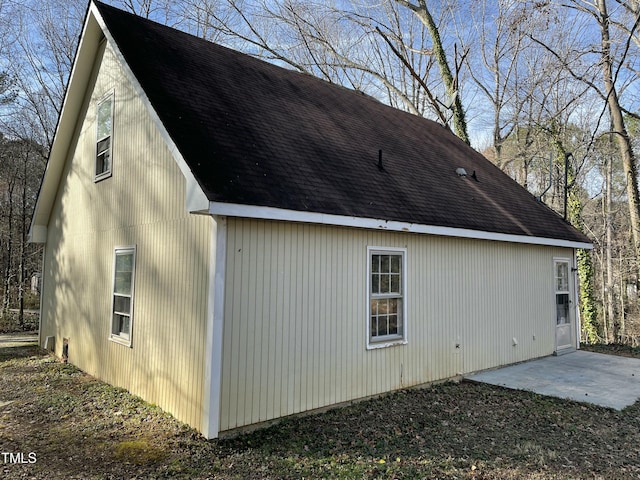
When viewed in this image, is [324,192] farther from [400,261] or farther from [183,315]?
[183,315]

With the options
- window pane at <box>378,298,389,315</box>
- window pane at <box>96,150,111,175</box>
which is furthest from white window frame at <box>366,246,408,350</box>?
window pane at <box>96,150,111,175</box>

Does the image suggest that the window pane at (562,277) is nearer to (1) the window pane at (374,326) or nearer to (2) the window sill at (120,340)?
(1) the window pane at (374,326)

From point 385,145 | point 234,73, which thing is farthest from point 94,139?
point 385,145

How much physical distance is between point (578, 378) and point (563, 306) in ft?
9.43

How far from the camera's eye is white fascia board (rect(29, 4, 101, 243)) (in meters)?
7.69

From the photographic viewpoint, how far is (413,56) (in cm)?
2050

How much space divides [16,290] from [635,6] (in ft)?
72.7

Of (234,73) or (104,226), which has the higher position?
(234,73)

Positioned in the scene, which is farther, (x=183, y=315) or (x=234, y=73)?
(x=234, y=73)

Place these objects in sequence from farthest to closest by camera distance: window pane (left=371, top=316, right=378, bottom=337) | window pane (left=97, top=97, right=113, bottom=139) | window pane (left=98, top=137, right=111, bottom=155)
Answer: window pane (left=98, top=137, right=111, bottom=155), window pane (left=97, top=97, right=113, bottom=139), window pane (left=371, top=316, right=378, bottom=337)

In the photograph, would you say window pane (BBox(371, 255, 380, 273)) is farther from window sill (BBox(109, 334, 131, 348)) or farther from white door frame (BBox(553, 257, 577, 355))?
white door frame (BBox(553, 257, 577, 355))

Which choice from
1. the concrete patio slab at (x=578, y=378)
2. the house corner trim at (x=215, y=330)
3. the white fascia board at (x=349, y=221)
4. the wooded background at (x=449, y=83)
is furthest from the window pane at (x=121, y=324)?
the wooded background at (x=449, y=83)

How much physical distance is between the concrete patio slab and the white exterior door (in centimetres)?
56

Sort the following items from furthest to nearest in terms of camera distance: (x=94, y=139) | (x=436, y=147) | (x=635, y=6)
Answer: (x=635, y=6)
(x=436, y=147)
(x=94, y=139)
